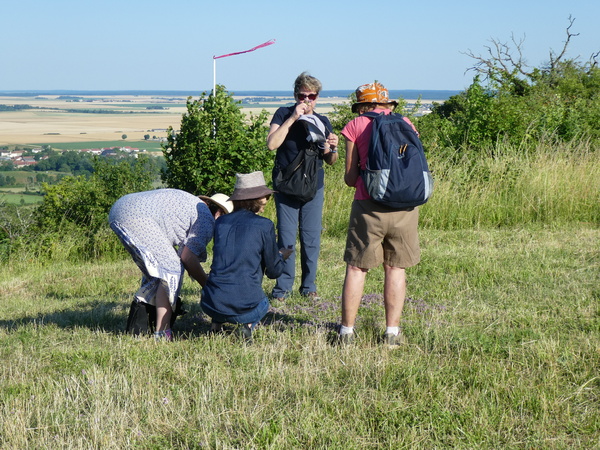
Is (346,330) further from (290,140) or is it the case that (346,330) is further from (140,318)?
(290,140)

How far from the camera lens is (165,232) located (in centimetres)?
486

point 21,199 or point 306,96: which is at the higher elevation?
point 306,96

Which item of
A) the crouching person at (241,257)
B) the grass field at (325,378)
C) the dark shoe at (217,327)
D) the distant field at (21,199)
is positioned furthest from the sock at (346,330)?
the distant field at (21,199)

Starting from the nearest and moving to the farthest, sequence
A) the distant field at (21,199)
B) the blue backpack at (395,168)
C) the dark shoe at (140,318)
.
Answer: the blue backpack at (395,168) < the dark shoe at (140,318) < the distant field at (21,199)

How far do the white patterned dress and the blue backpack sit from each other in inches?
52.5

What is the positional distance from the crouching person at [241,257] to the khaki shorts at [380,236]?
0.61m

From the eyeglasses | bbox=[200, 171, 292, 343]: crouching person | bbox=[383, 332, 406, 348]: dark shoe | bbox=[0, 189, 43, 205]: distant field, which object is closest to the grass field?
bbox=[383, 332, 406, 348]: dark shoe

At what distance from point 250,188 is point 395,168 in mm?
1067

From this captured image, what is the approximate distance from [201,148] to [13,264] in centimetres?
391

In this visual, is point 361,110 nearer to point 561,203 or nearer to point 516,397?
point 516,397

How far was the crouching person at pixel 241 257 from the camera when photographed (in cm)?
462

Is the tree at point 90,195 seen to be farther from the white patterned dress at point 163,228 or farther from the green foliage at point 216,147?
the white patterned dress at point 163,228

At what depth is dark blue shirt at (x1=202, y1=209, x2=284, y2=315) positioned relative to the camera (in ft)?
15.1

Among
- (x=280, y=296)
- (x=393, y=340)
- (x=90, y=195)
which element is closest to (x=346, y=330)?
(x=393, y=340)
